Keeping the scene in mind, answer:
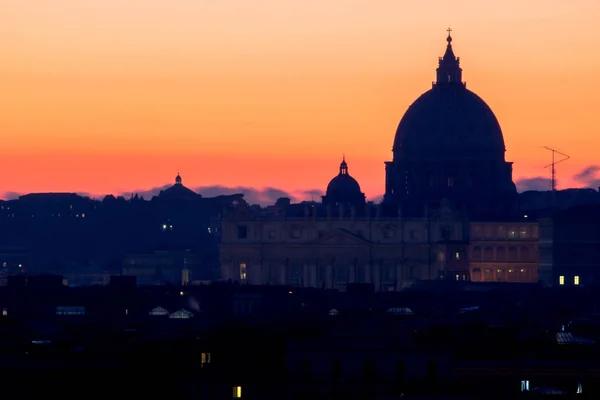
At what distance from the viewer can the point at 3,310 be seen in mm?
143125

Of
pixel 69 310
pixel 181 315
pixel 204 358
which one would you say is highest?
pixel 69 310

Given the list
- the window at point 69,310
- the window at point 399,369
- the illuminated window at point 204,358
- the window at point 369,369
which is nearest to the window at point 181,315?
the window at point 69,310

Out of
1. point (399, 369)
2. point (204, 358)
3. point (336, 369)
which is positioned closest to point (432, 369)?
point (399, 369)

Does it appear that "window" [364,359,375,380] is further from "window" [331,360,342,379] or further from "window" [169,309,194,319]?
"window" [169,309,194,319]

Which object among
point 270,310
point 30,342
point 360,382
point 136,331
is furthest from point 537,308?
point 360,382

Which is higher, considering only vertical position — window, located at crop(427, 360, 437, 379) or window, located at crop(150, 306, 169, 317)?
window, located at crop(150, 306, 169, 317)

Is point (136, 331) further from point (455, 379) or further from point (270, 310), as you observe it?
point (270, 310)

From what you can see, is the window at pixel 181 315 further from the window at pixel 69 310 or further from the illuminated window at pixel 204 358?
the illuminated window at pixel 204 358

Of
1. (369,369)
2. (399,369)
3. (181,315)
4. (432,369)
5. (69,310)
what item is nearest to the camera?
(399,369)

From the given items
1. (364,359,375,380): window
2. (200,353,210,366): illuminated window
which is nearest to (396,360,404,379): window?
(364,359,375,380): window

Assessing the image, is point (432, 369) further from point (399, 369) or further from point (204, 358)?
point (204, 358)

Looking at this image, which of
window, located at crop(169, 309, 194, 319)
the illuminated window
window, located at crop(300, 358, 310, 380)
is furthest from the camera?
window, located at crop(169, 309, 194, 319)

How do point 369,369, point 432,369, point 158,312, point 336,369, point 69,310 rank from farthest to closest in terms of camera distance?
point 158,312 < point 69,310 < point 336,369 < point 369,369 < point 432,369

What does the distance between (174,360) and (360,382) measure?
5.01 metres
